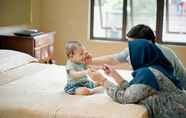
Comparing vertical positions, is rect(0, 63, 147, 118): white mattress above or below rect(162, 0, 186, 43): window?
below

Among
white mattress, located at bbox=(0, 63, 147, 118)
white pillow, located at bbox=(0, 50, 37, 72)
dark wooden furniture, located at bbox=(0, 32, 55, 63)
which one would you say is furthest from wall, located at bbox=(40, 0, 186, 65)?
white mattress, located at bbox=(0, 63, 147, 118)

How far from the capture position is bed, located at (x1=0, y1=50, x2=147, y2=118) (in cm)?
228

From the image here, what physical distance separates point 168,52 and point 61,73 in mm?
1023

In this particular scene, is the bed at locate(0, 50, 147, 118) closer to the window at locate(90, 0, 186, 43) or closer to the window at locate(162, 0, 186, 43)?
the window at locate(90, 0, 186, 43)

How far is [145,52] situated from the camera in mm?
2449

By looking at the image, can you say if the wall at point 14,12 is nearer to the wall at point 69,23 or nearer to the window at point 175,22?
the wall at point 69,23

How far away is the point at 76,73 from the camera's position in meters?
2.79

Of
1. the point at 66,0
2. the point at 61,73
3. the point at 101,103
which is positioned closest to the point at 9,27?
the point at 66,0

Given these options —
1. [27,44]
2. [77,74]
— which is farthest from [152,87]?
[27,44]

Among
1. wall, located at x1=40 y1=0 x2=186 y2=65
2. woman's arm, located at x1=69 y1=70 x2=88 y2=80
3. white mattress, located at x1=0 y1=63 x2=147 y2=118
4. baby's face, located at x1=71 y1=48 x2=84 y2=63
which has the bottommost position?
white mattress, located at x1=0 y1=63 x2=147 y2=118

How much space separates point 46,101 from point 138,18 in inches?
123

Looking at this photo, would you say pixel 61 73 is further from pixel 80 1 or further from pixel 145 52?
pixel 80 1

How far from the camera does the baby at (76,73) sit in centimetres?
274

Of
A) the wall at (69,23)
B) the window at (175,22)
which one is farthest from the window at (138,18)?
the wall at (69,23)
